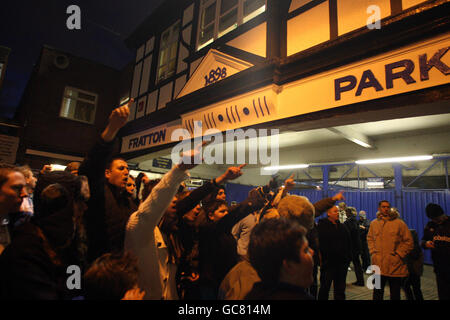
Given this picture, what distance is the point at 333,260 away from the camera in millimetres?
4207

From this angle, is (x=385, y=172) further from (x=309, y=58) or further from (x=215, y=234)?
(x=215, y=234)

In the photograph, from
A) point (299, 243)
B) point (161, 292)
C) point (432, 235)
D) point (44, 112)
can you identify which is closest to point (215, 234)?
point (161, 292)

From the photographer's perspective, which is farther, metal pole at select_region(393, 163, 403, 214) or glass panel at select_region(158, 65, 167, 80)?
metal pole at select_region(393, 163, 403, 214)

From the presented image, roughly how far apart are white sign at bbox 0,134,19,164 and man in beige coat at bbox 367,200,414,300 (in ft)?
42.2

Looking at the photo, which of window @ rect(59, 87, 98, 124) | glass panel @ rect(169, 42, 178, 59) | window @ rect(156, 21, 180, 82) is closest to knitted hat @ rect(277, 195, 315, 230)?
window @ rect(156, 21, 180, 82)

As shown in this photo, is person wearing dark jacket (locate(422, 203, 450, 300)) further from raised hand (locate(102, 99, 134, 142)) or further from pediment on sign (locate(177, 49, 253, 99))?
raised hand (locate(102, 99, 134, 142))

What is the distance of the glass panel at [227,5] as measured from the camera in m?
6.15

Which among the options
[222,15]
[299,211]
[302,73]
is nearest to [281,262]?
[299,211]

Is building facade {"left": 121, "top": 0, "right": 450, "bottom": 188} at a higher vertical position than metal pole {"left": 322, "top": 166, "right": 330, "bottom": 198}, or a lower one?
higher

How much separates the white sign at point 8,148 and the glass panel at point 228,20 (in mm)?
10095

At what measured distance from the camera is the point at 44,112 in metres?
11.6

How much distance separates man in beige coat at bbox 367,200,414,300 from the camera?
3900 millimetres

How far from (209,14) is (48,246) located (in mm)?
7141

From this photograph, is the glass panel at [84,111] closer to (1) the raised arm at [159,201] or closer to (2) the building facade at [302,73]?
(2) the building facade at [302,73]
